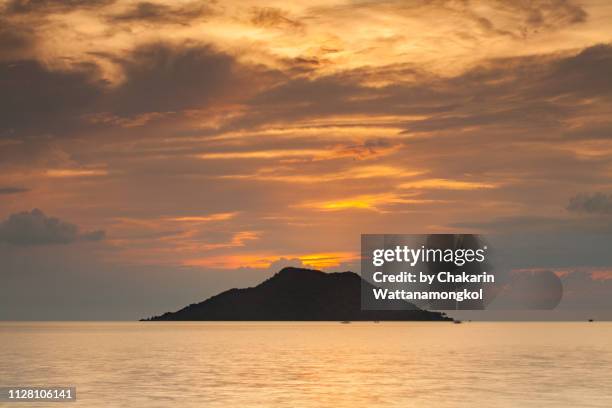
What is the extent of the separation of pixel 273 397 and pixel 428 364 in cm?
5657

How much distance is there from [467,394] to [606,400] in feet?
40.3

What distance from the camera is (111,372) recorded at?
10838cm

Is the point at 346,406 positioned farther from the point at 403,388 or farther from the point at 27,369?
the point at 27,369

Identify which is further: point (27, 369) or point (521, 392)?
point (27, 369)

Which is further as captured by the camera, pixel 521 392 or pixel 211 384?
pixel 211 384

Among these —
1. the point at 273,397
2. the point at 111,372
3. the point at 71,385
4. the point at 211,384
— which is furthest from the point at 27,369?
the point at 273,397

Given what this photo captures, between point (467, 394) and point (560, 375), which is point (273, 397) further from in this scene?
point (560, 375)

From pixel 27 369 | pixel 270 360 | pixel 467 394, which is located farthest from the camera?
pixel 270 360

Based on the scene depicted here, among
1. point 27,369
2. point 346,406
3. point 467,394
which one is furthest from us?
point 27,369

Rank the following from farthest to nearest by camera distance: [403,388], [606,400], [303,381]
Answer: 1. [303,381]
2. [403,388]
3. [606,400]

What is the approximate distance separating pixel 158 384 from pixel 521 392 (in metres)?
36.4

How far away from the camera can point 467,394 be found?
268 ft

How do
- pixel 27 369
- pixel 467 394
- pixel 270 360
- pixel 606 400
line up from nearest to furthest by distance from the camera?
pixel 606 400
pixel 467 394
pixel 27 369
pixel 270 360

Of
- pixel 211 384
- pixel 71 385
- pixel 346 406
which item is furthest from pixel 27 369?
pixel 346 406
